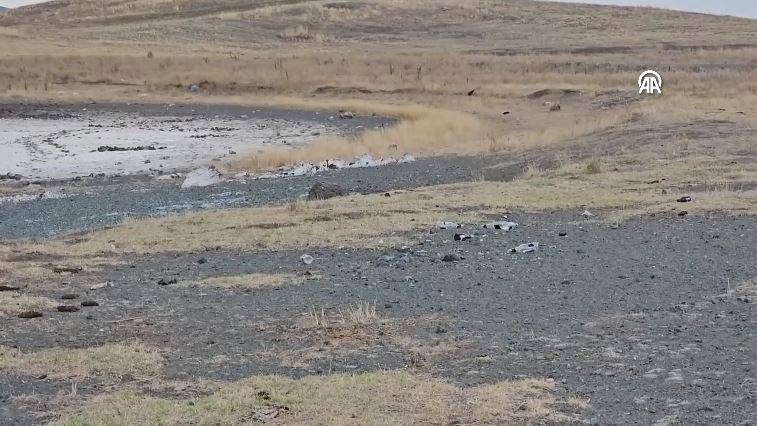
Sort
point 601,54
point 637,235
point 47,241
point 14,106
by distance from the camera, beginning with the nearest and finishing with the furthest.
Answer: point 637,235 → point 47,241 → point 14,106 → point 601,54

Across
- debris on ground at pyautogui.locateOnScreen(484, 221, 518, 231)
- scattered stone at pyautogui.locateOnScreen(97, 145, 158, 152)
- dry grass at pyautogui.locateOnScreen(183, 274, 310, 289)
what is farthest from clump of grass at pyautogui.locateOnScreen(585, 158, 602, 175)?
scattered stone at pyautogui.locateOnScreen(97, 145, 158, 152)

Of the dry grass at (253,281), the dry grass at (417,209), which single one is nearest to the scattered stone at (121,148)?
the dry grass at (417,209)

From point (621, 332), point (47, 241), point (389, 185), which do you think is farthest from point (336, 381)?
point (389, 185)

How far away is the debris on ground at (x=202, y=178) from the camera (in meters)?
20.9

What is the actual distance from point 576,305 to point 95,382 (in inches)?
153

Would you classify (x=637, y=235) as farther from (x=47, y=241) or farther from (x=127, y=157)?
(x=127, y=157)

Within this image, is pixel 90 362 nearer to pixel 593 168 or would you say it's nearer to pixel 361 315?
pixel 361 315

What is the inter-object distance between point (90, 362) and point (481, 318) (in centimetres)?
297

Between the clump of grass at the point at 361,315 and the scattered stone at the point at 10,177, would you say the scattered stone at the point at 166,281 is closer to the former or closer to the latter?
the clump of grass at the point at 361,315

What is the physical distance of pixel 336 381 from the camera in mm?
6988

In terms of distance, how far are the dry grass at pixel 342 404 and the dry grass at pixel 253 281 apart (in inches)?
134

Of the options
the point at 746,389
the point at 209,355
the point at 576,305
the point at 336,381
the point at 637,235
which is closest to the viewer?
the point at 746,389

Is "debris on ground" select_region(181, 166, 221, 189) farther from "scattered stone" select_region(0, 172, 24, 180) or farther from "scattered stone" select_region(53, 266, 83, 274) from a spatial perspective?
"scattered stone" select_region(53, 266, 83, 274)

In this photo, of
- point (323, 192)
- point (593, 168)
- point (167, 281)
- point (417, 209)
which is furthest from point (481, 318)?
point (593, 168)
